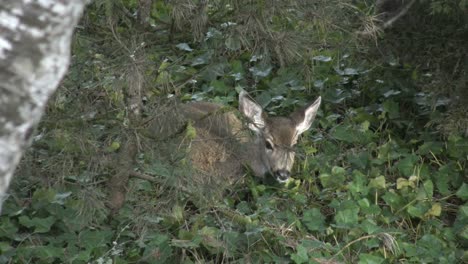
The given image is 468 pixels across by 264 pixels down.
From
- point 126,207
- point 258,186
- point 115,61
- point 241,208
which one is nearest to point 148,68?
point 115,61

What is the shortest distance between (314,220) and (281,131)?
1275 mm

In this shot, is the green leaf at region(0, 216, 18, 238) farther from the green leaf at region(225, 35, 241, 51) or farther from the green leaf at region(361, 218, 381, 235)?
the green leaf at region(361, 218, 381, 235)

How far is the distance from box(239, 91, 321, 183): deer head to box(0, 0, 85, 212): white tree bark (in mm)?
5124

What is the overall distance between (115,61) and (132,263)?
1.37 meters

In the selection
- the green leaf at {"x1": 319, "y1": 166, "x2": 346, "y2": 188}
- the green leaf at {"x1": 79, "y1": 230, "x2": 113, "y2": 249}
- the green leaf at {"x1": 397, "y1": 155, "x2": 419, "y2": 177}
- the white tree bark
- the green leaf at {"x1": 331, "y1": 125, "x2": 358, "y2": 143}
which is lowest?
the green leaf at {"x1": 331, "y1": 125, "x2": 358, "y2": 143}

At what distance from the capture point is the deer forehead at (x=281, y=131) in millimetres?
7840

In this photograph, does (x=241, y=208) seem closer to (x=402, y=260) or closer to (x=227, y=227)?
(x=227, y=227)

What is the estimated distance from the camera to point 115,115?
5.73 m

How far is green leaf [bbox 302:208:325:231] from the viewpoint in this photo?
21.9ft

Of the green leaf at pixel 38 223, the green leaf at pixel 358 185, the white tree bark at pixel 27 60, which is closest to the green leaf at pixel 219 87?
the green leaf at pixel 358 185

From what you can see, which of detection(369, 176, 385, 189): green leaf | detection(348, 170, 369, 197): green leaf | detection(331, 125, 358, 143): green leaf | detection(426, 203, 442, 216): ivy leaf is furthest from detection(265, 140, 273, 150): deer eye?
detection(426, 203, 442, 216): ivy leaf

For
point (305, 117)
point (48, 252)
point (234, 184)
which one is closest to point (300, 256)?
point (48, 252)

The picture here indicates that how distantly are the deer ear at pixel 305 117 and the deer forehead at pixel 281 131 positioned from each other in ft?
0.15

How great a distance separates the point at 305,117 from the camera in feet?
26.1
